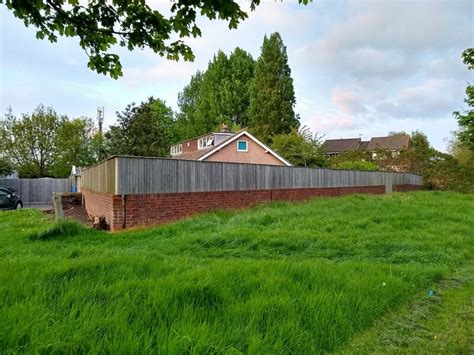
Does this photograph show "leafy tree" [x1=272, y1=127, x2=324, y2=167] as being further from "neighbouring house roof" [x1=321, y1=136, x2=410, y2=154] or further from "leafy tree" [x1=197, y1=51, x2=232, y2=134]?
"neighbouring house roof" [x1=321, y1=136, x2=410, y2=154]

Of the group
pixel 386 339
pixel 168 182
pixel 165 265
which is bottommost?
pixel 386 339

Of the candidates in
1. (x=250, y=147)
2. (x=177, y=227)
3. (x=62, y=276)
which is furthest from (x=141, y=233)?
(x=250, y=147)

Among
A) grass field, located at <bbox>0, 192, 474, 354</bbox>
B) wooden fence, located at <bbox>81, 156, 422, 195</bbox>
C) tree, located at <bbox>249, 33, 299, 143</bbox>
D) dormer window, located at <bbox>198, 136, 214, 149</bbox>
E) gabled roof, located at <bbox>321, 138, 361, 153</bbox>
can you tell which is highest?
tree, located at <bbox>249, 33, 299, 143</bbox>

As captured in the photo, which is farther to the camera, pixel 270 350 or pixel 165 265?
pixel 165 265

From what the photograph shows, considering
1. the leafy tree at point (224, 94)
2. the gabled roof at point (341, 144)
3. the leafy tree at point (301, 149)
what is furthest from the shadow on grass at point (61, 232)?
the gabled roof at point (341, 144)

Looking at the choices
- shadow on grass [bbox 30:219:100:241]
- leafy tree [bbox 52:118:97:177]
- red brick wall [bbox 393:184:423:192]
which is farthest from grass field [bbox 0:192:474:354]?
leafy tree [bbox 52:118:97:177]

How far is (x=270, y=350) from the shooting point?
8.91ft

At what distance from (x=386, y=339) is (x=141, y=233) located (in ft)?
22.1

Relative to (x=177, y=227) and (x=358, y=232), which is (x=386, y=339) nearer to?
(x=358, y=232)

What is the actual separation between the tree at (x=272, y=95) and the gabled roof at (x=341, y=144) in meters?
20.8

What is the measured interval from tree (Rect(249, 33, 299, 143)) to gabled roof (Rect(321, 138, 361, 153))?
20844 mm

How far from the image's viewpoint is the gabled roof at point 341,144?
209ft

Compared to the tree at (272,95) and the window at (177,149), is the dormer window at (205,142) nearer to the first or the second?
the window at (177,149)

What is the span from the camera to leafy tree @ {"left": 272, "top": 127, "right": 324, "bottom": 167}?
3572cm
